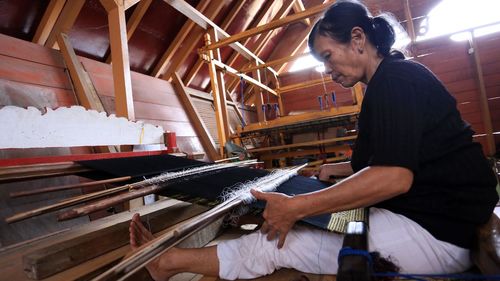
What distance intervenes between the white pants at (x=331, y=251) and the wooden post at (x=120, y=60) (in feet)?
5.19

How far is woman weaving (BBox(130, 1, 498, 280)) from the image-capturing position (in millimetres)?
726

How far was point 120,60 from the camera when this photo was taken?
7.01 ft

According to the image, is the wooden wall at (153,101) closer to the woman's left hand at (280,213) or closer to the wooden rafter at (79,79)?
the wooden rafter at (79,79)

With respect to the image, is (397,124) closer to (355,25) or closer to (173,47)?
(355,25)

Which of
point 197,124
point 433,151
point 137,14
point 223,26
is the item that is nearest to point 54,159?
point 433,151

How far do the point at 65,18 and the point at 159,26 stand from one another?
1297mm

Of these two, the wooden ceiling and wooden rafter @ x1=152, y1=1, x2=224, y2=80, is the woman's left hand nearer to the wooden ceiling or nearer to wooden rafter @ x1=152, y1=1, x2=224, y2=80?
the wooden ceiling

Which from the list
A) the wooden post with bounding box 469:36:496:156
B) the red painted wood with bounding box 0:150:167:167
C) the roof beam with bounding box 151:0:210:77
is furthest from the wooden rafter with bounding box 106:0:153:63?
the wooden post with bounding box 469:36:496:156

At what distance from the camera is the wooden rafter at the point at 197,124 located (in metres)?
3.72

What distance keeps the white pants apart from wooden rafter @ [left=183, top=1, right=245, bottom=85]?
366 centimetres

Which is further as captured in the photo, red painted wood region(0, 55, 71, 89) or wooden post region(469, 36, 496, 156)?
wooden post region(469, 36, 496, 156)

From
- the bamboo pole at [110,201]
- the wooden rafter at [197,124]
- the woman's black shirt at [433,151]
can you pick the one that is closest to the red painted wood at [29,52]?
the wooden rafter at [197,124]

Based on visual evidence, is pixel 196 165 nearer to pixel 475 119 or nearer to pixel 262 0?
pixel 262 0

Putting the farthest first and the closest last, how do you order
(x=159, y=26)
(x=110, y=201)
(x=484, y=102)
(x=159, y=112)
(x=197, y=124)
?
1. (x=484, y=102)
2. (x=197, y=124)
3. (x=159, y=26)
4. (x=159, y=112)
5. (x=110, y=201)
